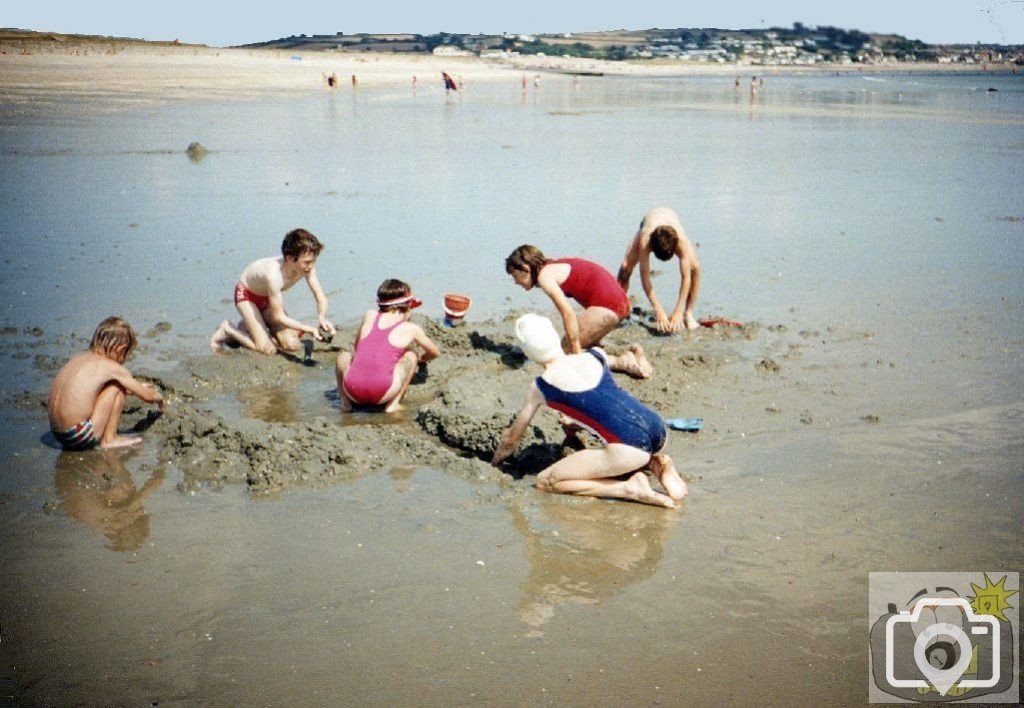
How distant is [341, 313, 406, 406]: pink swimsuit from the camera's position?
679 centimetres

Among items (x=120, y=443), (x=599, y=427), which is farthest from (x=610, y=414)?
(x=120, y=443)

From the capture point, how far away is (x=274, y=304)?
8156 mm

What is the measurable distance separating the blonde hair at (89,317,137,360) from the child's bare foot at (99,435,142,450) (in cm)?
54

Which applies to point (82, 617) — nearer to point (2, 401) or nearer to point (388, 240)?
point (2, 401)

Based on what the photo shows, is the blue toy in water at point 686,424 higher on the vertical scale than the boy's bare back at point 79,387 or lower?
lower

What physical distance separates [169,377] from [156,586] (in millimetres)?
3264

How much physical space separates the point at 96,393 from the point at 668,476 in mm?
3530

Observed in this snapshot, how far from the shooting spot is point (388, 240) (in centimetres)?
1199

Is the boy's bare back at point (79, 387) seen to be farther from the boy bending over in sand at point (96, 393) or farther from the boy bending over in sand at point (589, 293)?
the boy bending over in sand at point (589, 293)

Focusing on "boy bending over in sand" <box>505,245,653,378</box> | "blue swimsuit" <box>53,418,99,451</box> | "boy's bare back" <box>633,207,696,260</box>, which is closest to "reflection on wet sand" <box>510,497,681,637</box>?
"boy bending over in sand" <box>505,245,653,378</box>

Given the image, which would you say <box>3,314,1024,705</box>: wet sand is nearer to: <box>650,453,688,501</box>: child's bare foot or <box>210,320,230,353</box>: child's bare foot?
<box>650,453,688,501</box>: child's bare foot

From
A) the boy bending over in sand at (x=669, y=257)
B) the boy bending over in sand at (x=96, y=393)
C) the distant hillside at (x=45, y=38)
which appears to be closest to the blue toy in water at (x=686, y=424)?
the boy bending over in sand at (x=669, y=257)

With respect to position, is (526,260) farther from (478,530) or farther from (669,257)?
(478,530)

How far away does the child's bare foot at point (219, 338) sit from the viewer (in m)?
8.01
